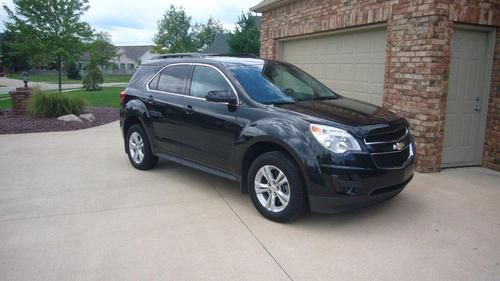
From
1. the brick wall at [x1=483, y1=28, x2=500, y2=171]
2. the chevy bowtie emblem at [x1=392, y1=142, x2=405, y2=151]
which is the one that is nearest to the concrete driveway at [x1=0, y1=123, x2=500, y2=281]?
the brick wall at [x1=483, y1=28, x2=500, y2=171]

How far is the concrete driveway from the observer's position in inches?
134

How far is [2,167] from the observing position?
Answer: 6.66 metres

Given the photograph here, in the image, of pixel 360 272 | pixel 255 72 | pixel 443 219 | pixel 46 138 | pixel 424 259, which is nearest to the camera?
pixel 360 272

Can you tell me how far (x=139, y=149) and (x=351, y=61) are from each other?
4.28m

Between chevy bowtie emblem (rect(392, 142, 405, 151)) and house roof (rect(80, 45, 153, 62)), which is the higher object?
house roof (rect(80, 45, 153, 62))

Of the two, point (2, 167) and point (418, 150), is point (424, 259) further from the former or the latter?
point (2, 167)

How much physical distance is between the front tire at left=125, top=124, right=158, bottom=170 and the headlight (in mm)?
3259

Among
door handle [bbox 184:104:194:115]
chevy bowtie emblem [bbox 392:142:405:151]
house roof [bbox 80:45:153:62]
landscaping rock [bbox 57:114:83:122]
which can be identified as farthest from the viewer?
house roof [bbox 80:45:153:62]

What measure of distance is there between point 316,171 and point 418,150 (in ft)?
10.2

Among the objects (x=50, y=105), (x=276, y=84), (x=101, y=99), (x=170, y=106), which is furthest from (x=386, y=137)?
(x=101, y=99)

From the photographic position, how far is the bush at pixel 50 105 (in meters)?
11.6

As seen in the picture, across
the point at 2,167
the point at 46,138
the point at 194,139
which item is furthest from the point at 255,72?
the point at 46,138

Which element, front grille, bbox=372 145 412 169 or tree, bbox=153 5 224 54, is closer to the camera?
front grille, bbox=372 145 412 169

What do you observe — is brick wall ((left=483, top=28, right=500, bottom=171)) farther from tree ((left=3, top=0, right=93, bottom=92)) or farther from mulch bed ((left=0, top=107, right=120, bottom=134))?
tree ((left=3, top=0, right=93, bottom=92))
